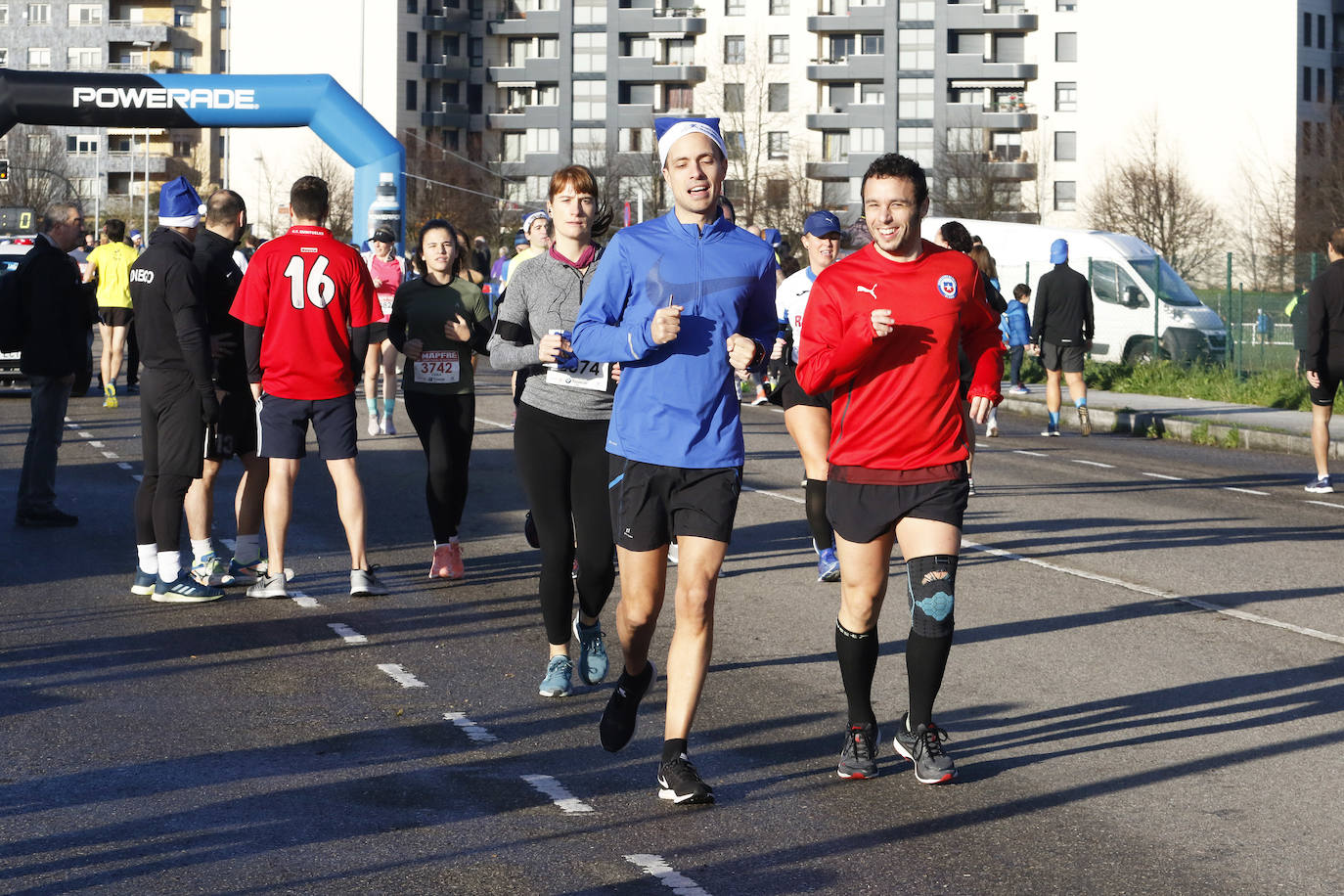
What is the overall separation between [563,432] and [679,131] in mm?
1685

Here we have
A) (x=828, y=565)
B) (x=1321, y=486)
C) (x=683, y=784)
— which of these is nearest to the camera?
(x=683, y=784)

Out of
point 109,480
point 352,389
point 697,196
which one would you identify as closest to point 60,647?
point 352,389

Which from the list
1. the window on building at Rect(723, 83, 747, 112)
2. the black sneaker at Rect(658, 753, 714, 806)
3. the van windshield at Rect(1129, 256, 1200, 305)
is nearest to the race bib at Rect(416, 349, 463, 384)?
the black sneaker at Rect(658, 753, 714, 806)

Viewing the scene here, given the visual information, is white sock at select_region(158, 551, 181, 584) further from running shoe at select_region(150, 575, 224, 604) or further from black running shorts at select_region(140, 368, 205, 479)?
black running shorts at select_region(140, 368, 205, 479)

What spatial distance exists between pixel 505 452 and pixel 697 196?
1123 cm

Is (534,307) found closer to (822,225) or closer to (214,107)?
(822,225)

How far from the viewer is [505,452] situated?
1670 cm

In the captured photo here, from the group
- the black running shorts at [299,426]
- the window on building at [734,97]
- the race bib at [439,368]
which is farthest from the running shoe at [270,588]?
the window on building at [734,97]

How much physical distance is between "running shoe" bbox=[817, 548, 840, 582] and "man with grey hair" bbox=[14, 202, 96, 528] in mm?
5157

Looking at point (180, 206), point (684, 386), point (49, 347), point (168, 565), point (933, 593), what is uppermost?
point (180, 206)

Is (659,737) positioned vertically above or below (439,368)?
below

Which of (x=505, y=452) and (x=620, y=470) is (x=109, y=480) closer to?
(x=505, y=452)

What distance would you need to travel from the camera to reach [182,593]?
9320 millimetres

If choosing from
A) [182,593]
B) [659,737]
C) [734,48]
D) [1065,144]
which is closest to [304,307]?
[182,593]
